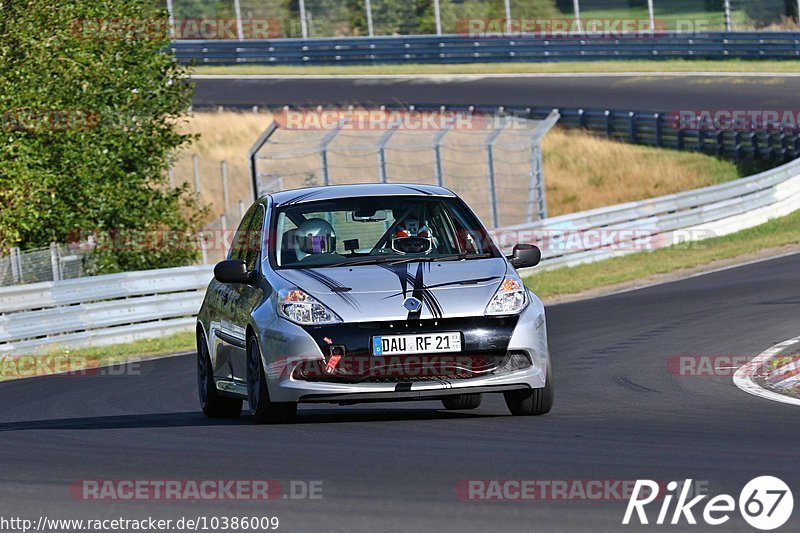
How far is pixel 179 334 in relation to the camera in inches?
810

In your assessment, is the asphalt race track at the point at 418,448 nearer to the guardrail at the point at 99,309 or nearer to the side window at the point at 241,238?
the side window at the point at 241,238

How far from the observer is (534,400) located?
9.40 m

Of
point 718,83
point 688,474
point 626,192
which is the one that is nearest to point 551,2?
point 718,83

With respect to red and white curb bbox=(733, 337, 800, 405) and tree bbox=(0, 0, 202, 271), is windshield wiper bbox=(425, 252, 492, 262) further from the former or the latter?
tree bbox=(0, 0, 202, 271)

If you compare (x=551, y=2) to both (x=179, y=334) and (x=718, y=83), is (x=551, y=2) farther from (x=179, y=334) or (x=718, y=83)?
(x=179, y=334)

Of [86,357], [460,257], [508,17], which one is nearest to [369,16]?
[508,17]

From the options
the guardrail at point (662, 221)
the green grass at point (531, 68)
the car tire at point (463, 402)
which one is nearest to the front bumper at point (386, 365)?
the car tire at point (463, 402)

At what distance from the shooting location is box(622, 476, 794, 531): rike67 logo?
578 centimetres

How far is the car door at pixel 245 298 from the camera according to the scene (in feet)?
32.3

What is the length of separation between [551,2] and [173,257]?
2356 cm

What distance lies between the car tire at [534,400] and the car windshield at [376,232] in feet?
3.17

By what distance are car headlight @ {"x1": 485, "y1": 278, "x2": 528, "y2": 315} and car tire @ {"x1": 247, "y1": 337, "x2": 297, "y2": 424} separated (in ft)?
4.42

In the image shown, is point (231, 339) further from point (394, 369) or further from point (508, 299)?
point (508, 299)

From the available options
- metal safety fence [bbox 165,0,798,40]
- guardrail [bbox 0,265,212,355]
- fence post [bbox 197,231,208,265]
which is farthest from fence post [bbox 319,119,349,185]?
metal safety fence [bbox 165,0,798,40]
